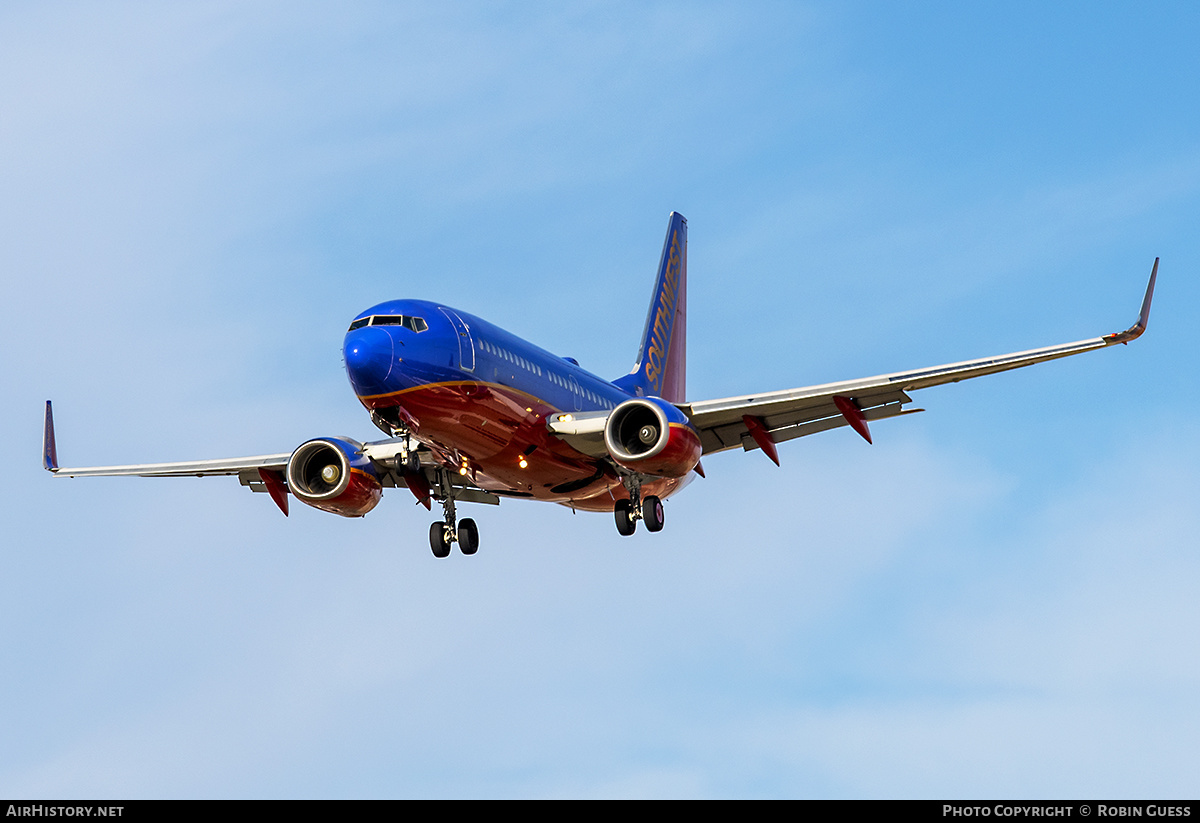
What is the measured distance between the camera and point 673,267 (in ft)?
197

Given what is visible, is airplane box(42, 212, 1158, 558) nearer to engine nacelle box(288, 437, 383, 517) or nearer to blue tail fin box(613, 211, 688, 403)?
engine nacelle box(288, 437, 383, 517)

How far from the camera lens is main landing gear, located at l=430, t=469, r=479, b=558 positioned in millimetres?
40750

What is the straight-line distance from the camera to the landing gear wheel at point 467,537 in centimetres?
4100

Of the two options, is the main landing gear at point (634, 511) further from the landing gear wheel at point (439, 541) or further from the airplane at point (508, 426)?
the landing gear wheel at point (439, 541)

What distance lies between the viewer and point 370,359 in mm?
33281

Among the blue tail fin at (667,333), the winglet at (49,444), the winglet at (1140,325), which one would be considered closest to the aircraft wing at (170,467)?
the winglet at (49,444)

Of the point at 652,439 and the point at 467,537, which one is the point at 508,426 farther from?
the point at 467,537

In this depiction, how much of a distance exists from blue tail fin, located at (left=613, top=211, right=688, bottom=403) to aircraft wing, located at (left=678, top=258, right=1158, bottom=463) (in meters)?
9.38

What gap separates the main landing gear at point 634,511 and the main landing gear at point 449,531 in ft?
13.0

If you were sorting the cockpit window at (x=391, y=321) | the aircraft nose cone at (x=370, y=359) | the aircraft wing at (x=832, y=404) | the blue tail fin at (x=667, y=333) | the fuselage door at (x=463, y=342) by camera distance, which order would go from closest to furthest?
the aircraft nose cone at (x=370, y=359) < the cockpit window at (x=391, y=321) < the fuselage door at (x=463, y=342) < the aircraft wing at (x=832, y=404) < the blue tail fin at (x=667, y=333)

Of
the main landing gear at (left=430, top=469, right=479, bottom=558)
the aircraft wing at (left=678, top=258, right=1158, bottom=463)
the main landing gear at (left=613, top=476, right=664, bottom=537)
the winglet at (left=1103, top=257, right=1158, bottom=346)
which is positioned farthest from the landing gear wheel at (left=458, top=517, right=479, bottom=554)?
the winglet at (left=1103, top=257, right=1158, bottom=346)
